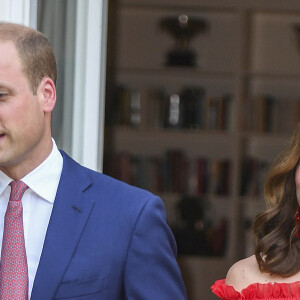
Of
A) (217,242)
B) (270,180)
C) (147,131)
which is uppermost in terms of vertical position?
(270,180)

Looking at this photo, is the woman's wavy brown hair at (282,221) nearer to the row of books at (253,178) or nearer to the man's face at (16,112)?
the man's face at (16,112)

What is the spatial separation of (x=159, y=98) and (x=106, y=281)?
3.67 metres

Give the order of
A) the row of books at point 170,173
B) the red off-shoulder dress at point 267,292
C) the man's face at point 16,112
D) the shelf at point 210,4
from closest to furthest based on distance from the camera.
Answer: the man's face at point 16,112, the red off-shoulder dress at point 267,292, the shelf at point 210,4, the row of books at point 170,173

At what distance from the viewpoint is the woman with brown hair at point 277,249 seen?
2.05 meters

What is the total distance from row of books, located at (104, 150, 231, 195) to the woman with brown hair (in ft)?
10.2

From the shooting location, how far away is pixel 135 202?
177 cm

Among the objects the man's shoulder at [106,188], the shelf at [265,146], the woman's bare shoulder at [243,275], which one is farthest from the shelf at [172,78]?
the man's shoulder at [106,188]

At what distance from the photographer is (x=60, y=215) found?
1.72 meters

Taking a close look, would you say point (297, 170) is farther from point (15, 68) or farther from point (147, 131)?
point (147, 131)

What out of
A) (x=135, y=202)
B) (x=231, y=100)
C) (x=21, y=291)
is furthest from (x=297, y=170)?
(x=231, y=100)

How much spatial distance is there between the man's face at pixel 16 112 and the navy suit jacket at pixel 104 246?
0.15m

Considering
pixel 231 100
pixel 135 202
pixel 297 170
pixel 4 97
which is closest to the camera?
pixel 4 97

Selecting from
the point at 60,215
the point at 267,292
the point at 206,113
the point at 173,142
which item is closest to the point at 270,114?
the point at 206,113

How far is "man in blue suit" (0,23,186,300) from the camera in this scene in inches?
65.0
